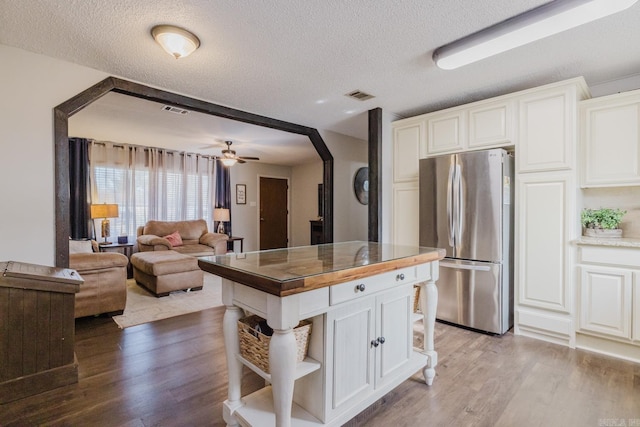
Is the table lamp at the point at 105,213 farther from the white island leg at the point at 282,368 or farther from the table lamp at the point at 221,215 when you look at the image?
the white island leg at the point at 282,368

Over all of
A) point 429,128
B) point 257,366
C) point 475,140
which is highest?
point 429,128

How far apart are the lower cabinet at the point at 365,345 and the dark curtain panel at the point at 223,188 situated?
5.67 m

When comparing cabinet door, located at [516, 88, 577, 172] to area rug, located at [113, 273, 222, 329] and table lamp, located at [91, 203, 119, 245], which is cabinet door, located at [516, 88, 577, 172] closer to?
area rug, located at [113, 273, 222, 329]

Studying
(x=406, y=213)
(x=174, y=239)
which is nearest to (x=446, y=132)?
(x=406, y=213)

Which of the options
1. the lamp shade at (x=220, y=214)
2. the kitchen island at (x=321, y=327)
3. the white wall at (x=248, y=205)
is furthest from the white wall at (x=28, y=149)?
the white wall at (x=248, y=205)

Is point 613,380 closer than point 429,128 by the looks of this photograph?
Yes

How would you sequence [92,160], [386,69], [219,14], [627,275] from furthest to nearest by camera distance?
[92,160]
[386,69]
[627,275]
[219,14]

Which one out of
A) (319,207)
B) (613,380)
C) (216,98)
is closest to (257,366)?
(613,380)

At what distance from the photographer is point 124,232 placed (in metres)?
5.55

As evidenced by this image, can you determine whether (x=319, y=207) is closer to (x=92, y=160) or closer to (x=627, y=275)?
(x=92, y=160)

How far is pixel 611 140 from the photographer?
2.50 meters

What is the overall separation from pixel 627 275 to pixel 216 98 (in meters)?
3.92

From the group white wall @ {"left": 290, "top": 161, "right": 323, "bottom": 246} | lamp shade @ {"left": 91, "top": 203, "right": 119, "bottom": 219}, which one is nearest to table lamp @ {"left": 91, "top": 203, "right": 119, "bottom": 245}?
lamp shade @ {"left": 91, "top": 203, "right": 119, "bottom": 219}

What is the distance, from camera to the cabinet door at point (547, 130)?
2.49 meters
